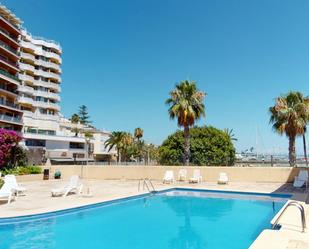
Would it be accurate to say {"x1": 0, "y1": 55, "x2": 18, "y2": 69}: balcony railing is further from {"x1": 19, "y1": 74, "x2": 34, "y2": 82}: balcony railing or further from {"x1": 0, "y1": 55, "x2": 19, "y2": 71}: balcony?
{"x1": 19, "y1": 74, "x2": 34, "y2": 82}: balcony railing

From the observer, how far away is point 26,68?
48.8m

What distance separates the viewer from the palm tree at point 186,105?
24.6 metres

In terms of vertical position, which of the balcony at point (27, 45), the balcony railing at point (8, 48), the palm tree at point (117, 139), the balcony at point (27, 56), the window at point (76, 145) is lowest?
the window at point (76, 145)

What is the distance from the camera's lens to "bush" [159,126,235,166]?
30109 mm

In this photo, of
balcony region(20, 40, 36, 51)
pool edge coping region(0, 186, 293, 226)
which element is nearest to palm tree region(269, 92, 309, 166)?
pool edge coping region(0, 186, 293, 226)

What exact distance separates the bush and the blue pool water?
14235 mm

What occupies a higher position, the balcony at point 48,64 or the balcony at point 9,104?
the balcony at point 48,64

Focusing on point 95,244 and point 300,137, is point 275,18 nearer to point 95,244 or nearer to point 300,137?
point 300,137

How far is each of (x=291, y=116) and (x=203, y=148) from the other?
10.3m

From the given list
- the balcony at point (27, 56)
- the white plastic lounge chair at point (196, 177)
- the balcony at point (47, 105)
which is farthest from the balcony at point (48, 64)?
the white plastic lounge chair at point (196, 177)

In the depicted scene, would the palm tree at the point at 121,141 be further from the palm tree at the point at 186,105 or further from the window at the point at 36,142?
the palm tree at the point at 186,105

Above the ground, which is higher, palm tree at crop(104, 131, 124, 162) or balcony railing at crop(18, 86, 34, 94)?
balcony railing at crop(18, 86, 34, 94)

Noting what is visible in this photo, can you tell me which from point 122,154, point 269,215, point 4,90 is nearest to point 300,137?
point 269,215

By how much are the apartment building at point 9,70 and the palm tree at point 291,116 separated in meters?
32.9
